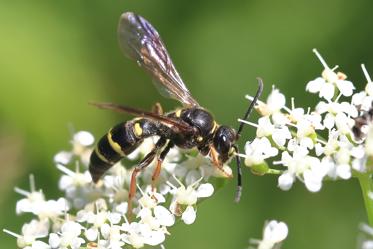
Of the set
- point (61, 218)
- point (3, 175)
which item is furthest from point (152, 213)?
point (3, 175)

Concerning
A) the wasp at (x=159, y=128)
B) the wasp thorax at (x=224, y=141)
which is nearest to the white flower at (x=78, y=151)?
the wasp at (x=159, y=128)

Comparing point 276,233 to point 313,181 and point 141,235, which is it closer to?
point 313,181

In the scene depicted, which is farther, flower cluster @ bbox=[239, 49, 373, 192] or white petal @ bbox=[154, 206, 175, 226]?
white petal @ bbox=[154, 206, 175, 226]

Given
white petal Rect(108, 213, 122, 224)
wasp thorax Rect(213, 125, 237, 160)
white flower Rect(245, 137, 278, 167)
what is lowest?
white petal Rect(108, 213, 122, 224)

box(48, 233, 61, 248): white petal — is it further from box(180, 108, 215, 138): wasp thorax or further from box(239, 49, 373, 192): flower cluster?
box(239, 49, 373, 192): flower cluster

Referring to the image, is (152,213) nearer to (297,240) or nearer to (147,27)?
(147,27)

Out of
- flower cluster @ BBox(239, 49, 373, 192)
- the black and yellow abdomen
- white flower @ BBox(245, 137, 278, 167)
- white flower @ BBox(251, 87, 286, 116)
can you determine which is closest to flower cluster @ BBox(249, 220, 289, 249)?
flower cluster @ BBox(239, 49, 373, 192)

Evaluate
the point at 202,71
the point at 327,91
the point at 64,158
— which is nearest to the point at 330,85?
the point at 327,91
